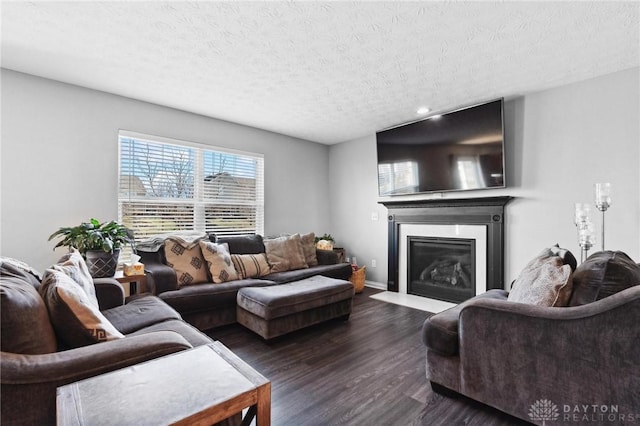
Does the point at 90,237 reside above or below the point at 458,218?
below

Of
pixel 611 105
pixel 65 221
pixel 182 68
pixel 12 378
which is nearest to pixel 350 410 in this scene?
pixel 12 378

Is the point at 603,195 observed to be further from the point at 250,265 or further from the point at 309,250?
the point at 250,265

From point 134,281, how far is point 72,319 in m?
1.67

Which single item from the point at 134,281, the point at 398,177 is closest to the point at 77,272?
the point at 134,281

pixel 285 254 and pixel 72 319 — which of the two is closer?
pixel 72 319

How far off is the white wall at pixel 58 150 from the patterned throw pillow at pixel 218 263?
1.11 m

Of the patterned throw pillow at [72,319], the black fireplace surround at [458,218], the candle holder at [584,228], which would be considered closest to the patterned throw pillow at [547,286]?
the candle holder at [584,228]

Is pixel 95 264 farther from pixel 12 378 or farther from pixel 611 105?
pixel 611 105

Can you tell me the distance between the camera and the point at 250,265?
138 inches

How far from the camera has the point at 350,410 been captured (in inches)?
66.7

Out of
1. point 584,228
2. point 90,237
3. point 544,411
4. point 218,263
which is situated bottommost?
point 544,411

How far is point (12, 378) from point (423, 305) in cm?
366

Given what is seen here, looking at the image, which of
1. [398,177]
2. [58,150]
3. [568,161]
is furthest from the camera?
[398,177]

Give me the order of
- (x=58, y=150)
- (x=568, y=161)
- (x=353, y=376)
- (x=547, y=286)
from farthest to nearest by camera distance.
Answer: (x=568, y=161) → (x=58, y=150) → (x=353, y=376) → (x=547, y=286)
